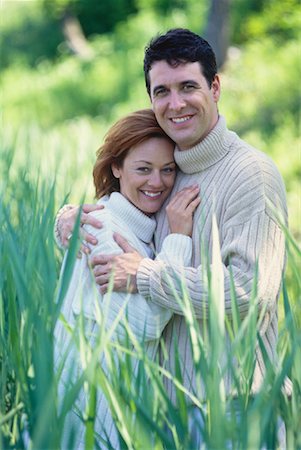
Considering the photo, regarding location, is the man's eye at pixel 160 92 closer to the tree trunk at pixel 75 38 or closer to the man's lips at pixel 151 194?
the man's lips at pixel 151 194

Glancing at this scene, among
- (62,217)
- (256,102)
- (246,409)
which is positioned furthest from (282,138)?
(246,409)

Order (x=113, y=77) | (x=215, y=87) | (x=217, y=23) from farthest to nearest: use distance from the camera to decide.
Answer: (x=113, y=77) → (x=217, y=23) → (x=215, y=87)

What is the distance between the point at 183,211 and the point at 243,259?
0.78 ft

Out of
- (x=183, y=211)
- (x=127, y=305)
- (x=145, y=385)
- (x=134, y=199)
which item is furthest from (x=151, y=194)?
(x=145, y=385)

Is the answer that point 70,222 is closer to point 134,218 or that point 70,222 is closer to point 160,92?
point 134,218

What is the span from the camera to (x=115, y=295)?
8.10 ft

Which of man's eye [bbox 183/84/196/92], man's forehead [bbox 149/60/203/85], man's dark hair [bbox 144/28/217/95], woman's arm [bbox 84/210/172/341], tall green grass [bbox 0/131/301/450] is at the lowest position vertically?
tall green grass [bbox 0/131/301/450]

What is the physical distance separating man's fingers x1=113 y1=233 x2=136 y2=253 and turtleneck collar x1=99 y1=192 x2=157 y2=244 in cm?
11

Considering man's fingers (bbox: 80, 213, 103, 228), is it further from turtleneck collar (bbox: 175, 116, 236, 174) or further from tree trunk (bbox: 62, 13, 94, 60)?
tree trunk (bbox: 62, 13, 94, 60)

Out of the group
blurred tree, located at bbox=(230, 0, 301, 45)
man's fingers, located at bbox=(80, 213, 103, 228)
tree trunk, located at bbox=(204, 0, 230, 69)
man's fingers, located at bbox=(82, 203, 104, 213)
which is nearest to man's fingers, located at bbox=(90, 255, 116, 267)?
man's fingers, located at bbox=(80, 213, 103, 228)

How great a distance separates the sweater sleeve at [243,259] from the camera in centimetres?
234

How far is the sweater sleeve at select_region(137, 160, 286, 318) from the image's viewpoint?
234 cm

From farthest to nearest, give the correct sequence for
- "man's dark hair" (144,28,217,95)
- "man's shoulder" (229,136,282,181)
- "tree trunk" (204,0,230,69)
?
"tree trunk" (204,0,230,69)
"man's dark hair" (144,28,217,95)
"man's shoulder" (229,136,282,181)

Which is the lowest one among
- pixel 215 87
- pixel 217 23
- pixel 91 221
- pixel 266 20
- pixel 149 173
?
pixel 91 221
